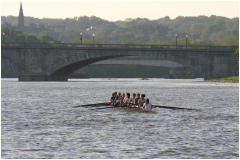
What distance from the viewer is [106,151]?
1097 inches

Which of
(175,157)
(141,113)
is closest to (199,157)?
(175,157)

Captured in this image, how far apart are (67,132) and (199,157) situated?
9.77m

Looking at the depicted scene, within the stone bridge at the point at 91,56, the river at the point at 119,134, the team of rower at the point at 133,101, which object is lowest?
the river at the point at 119,134

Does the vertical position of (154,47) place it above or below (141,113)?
above

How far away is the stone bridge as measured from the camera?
126 metres

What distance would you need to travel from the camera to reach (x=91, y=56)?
421 feet

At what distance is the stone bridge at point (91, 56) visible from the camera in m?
126

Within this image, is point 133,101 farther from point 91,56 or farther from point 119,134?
point 91,56

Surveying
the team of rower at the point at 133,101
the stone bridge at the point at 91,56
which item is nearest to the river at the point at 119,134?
the team of rower at the point at 133,101

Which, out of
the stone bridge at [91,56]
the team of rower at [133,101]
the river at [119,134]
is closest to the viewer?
the river at [119,134]

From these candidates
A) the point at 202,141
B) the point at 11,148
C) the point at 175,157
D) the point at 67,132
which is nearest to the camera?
the point at 175,157

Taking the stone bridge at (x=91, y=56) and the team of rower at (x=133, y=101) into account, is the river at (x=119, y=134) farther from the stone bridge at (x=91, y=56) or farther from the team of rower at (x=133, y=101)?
the stone bridge at (x=91, y=56)

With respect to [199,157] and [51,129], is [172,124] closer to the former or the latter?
[51,129]

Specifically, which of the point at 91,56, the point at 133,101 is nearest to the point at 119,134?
the point at 133,101
